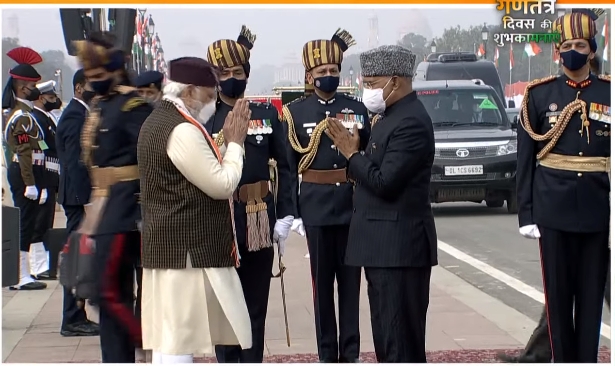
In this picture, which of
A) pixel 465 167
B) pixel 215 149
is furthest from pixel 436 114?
pixel 215 149

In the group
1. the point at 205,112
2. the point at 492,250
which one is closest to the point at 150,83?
the point at 205,112

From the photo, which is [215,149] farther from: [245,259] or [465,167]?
[465,167]

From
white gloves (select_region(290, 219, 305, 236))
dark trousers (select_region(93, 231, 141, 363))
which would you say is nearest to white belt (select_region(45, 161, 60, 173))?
white gloves (select_region(290, 219, 305, 236))

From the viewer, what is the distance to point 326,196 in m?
6.86

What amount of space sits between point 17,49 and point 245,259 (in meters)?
4.61

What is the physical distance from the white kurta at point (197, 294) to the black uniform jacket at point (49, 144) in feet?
17.2

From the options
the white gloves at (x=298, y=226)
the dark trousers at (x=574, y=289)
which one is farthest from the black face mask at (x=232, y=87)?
the dark trousers at (x=574, y=289)

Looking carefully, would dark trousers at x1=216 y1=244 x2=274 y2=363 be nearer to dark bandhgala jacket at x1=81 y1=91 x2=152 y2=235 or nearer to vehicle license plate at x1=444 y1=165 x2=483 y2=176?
dark bandhgala jacket at x1=81 y1=91 x2=152 y2=235

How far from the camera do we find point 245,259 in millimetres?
6391

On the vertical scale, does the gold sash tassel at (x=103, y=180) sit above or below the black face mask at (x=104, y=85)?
below

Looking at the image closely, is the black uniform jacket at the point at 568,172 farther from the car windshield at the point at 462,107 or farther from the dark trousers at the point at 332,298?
the car windshield at the point at 462,107

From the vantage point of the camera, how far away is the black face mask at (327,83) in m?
6.95

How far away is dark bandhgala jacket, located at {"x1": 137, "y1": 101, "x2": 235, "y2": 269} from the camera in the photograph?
5059mm

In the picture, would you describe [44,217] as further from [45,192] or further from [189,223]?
[189,223]
